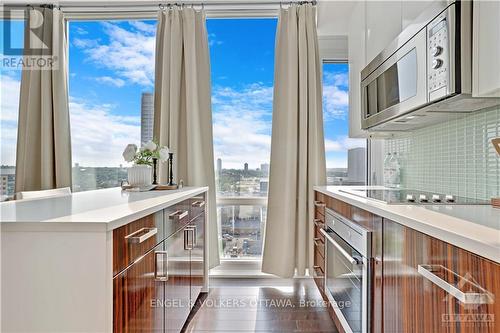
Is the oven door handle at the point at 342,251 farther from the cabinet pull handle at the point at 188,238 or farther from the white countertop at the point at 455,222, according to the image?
the cabinet pull handle at the point at 188,238

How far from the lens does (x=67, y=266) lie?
971mm

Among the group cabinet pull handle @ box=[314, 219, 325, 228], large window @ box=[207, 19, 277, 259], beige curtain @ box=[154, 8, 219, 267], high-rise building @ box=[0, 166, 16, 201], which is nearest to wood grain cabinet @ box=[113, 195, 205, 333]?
beige curtain @ box=[154, 8, 219, 267]

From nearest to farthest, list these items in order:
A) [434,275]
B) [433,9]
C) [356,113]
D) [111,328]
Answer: [434,275] < [111,328] < [433,9] < [356,113]

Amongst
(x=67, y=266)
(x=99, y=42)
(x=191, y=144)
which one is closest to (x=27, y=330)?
(x=67, y=266)

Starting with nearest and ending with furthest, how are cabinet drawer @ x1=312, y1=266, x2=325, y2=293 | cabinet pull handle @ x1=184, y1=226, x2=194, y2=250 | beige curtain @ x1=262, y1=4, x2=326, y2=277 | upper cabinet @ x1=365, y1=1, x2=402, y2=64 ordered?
upper cabinet @ x1=365, y1=1, x2=402, y2=64 < cabinet pull handle @ x1=184, y1=226, x2=194, y2=250 < cabinet drawer @ x1=312, y1=266, x2=325, y2=293 < beige curtain @ x1=262, y1=4, x2=326, y2=277

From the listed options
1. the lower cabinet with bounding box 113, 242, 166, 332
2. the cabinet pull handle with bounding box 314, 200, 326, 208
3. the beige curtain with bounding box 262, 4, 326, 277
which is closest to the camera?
the lower cabinet with bounding box 113, 242, 166, 332

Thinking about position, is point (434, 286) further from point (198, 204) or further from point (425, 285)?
point (198, 204)

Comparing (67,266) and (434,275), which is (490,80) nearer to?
(434,275)

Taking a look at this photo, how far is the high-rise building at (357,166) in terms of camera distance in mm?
3328

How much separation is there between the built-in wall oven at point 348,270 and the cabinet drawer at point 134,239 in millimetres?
870

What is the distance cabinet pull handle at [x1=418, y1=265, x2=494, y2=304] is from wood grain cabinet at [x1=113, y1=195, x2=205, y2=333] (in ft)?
2.88

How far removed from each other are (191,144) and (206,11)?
4.19 ft

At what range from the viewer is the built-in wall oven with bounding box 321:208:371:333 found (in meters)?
1.46

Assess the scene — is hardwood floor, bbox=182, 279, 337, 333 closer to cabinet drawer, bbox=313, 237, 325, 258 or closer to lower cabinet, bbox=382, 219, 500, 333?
cabinet drawer, bbox=313, 237, 325, 258
